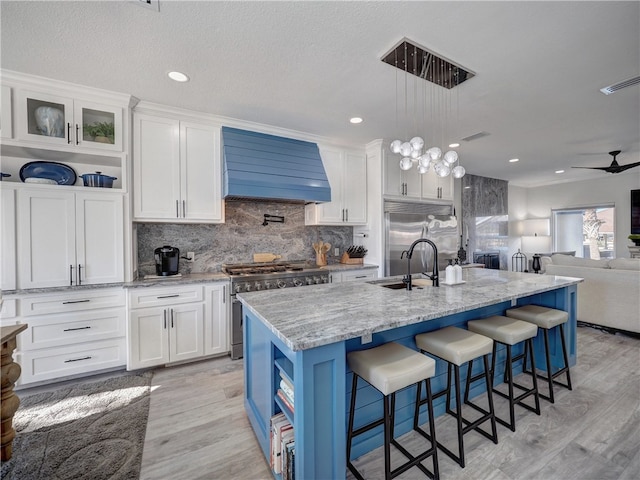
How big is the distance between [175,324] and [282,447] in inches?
74.8

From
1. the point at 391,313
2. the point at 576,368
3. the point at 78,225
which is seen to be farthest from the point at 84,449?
the point at 576,368

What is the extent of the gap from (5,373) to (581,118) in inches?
214

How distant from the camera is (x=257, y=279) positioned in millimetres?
3088

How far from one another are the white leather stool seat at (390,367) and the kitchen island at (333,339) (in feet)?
0.30

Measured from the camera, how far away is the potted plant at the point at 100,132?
8.60ft

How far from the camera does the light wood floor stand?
1579mm

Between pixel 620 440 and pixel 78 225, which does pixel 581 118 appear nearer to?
pixel 620 440

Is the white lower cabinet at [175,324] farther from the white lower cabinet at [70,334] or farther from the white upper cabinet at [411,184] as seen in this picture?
the white upper cabinet at [411,184]

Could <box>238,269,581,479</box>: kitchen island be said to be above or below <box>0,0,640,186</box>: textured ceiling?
below

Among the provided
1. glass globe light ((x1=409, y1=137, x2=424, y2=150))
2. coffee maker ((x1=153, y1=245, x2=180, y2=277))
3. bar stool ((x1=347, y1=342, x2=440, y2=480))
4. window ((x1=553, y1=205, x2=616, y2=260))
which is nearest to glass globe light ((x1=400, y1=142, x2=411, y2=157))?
glass globe light ((x1=409, y1=137, x2=424, y2=150))

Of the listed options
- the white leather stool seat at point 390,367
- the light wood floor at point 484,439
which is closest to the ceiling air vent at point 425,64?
the white leather stool seat at point 390,367

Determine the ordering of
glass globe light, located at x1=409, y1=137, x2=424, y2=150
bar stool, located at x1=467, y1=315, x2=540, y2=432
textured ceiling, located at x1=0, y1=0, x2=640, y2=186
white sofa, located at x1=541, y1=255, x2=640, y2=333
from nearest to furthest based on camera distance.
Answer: textured ceiling, located at x1=0, y1=0, x2=640, y2=186 < bar stool, located at x1=467, y1=315, x2=540, y2=432 < glass globe light, located at x1=409, y1=137, x2=424, y2=150 < white sofa, located at x1=541, y1=255, x2=640, y2=333

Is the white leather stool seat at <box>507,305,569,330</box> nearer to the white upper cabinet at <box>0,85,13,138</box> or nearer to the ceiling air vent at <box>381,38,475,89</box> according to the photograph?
the ceiling air vent at <box>381,38,475,89</box>

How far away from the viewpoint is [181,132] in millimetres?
3033
